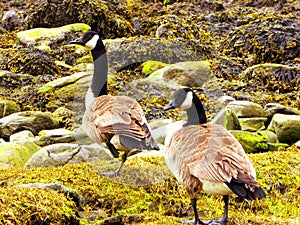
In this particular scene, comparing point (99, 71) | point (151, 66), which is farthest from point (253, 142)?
point (151, 66)

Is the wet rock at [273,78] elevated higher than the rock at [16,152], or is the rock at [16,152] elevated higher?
the rock at [16,152]

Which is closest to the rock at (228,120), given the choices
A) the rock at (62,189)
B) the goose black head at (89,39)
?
the goose black head at (89,39)

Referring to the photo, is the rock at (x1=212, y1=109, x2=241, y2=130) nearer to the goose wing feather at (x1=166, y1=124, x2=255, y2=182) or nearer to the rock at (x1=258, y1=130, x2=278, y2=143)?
the rock at (x1=258, y1=130, x2=278, y2=143)

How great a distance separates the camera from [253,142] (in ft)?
33.8

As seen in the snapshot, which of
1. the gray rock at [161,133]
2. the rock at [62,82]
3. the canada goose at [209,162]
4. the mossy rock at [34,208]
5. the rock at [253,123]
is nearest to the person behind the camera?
the canada goose at [209,162]

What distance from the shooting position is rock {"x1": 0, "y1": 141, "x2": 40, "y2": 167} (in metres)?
9.41

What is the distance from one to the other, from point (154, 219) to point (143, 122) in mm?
1642

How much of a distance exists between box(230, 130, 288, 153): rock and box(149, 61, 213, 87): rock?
3.92 meters

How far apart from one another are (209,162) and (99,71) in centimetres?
417

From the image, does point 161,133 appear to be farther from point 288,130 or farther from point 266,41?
point 266,41

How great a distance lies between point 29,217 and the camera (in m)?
5.54

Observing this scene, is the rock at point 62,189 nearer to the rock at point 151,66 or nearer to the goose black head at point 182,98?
the goose black head at point 182,98

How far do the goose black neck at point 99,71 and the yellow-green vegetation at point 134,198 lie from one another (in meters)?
1.25

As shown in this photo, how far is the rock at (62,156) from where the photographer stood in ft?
28.7
